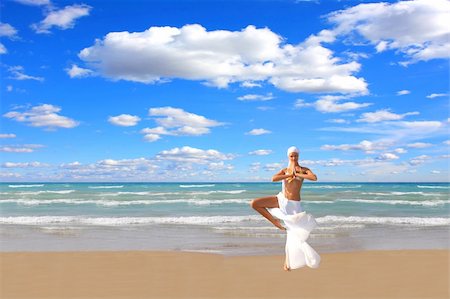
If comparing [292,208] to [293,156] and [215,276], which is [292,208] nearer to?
[293,156]

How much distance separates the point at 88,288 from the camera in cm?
751

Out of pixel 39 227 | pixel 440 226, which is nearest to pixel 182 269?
pixel 39 227

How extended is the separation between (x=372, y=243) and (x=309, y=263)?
5.71 m

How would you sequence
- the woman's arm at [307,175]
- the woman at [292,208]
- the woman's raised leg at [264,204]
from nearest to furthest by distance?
the woman's arm at [307,175]
the woman at [292,208]
the woman's raised leg at [264,204]

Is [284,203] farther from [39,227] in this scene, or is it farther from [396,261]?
[39,227]

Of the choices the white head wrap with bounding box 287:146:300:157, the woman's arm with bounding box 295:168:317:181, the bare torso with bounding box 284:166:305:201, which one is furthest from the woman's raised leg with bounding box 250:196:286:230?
the white head wrap with bounding box 287:146:300:157

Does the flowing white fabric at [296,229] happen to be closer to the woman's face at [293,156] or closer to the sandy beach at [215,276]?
the sandy beach at [215,276]

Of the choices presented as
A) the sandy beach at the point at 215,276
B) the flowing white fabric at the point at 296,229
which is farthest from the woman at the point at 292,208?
the sandy beach at the point at 215,276

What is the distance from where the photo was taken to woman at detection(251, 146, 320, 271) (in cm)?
773

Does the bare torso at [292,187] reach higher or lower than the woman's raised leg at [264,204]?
higher

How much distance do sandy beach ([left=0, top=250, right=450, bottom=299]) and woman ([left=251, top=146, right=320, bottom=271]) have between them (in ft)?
1.28

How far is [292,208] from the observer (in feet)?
25.9

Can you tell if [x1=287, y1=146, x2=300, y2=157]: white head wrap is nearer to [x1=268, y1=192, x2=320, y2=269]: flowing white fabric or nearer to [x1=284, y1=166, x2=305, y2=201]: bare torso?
[x1=284, y1=166, x2=305, y2=201]: bare torso

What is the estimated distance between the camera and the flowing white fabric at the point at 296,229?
788cm
